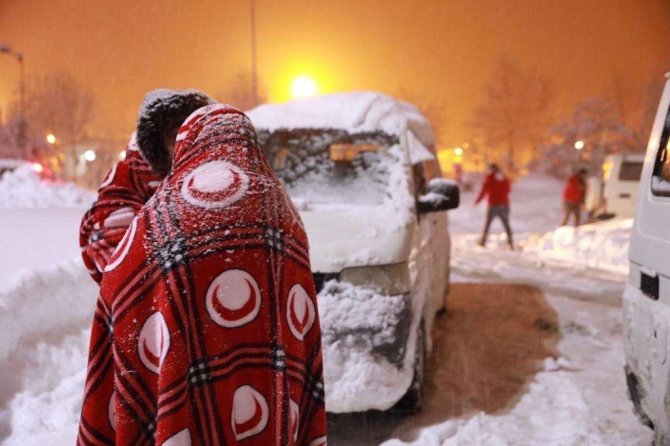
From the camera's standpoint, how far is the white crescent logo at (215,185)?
1.34 meters

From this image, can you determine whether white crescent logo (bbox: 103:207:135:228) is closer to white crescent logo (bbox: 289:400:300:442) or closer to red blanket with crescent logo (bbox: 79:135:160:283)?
red blanket with crescent logo (bbox: 79:135:160:283)

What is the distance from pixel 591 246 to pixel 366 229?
29.9ft

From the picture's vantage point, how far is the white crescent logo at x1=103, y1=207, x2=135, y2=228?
5.77 feet

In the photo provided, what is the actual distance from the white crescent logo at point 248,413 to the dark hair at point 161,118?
34.5 inches

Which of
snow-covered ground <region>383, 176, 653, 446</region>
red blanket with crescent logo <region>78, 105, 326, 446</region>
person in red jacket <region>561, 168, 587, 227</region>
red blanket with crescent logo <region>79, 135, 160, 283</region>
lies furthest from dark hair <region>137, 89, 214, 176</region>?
A: person in red jacket <region>561, 168, 587, 227</region>

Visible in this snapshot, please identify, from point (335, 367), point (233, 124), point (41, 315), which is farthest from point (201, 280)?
point (41, 315)

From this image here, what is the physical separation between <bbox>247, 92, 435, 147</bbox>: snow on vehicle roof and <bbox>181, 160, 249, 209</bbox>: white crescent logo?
3.43m

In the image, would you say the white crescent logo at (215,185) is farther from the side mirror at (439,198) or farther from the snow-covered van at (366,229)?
the side mirror at (439,198)

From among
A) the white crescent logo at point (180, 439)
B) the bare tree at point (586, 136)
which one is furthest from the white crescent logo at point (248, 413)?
the bare tree at point (586, 136)

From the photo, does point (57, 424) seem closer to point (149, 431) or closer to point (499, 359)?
point (149, 431)

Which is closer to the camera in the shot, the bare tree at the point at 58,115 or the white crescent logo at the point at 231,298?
the white crescent logo at the point at 231,298

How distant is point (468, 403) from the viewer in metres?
4.17

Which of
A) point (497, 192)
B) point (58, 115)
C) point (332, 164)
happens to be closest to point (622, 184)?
point (497, 192)

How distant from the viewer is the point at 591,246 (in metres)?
11.4
